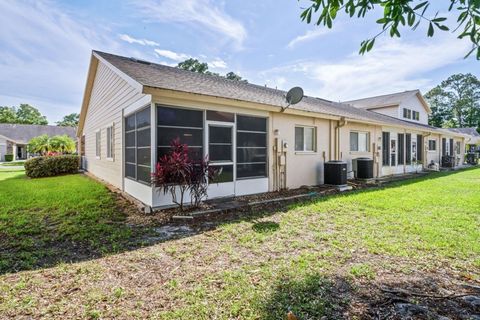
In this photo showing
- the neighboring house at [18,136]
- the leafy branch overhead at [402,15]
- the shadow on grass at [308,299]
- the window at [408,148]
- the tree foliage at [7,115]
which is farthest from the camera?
the tree foliage at [7,115]

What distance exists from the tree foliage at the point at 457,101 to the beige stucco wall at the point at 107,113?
201ft

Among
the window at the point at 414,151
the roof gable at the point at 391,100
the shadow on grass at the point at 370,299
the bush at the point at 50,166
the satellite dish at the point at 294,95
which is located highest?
the roof gable at the point at 391,100

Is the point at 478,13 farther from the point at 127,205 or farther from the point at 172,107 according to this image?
the point at 127,205

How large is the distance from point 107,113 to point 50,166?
7.21 m

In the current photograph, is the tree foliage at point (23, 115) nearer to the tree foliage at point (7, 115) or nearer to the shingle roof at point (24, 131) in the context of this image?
the tree foliage at point (7, 115)

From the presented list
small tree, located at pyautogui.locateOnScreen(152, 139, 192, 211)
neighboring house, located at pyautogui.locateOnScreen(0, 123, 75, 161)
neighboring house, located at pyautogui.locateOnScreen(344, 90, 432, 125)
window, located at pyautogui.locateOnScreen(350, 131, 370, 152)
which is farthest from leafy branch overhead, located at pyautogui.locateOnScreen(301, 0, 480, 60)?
neighboring house, located at pyautogui.locateOnScreen(0, 123, 75, 161)

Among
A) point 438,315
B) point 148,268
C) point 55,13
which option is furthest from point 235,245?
point 55,13

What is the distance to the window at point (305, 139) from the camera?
968 centimetres

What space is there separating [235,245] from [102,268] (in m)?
1.96

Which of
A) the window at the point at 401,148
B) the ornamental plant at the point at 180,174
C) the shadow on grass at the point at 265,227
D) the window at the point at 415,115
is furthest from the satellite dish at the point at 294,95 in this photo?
the window at the point at 415,115

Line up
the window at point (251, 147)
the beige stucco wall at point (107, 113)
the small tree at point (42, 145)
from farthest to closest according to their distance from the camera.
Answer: the small tree at point (42, 145), the beige stucco wall at point (107, 113), the window at point (251, 147)

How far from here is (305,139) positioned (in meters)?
9.94

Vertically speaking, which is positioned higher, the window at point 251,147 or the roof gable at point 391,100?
the roof gable at point 391,100

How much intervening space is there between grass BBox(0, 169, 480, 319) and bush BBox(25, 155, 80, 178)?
378 inches
